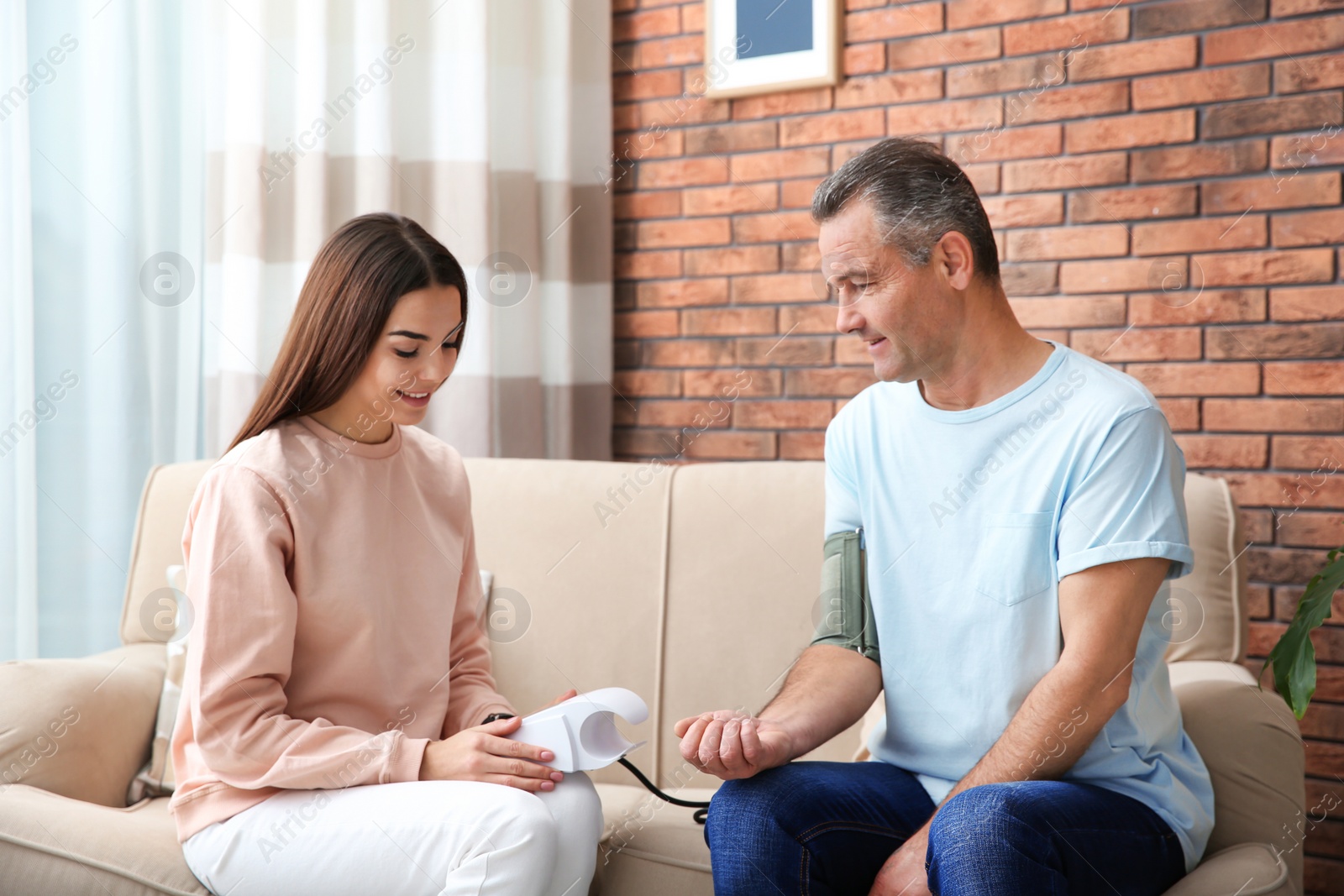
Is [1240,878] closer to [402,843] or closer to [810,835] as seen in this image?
[810,835]

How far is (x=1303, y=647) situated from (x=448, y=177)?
1893 mm

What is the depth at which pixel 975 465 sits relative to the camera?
1.33 meters

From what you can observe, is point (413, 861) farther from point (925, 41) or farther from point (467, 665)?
point (925, 41)

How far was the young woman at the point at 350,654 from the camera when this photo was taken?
1.25 metres

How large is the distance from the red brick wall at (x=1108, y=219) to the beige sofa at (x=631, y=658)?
17.2 inches

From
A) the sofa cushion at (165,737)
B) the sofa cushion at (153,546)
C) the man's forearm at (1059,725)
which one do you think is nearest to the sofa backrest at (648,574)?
the sofa cushion at (153,546)

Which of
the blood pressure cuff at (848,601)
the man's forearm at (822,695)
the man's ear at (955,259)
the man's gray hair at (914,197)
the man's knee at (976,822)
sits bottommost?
the man's knee at (976,822)

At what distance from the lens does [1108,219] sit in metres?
2.20

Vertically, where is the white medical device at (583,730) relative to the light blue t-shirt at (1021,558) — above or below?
below

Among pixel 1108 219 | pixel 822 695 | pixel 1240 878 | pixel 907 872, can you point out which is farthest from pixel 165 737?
pixel 1108 219

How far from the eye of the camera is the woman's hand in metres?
1.30

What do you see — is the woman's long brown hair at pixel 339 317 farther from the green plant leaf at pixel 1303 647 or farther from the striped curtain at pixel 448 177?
the green plant leaf at pixel 1303 647

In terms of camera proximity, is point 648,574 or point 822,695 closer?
point 822,695

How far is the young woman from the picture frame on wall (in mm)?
1275
